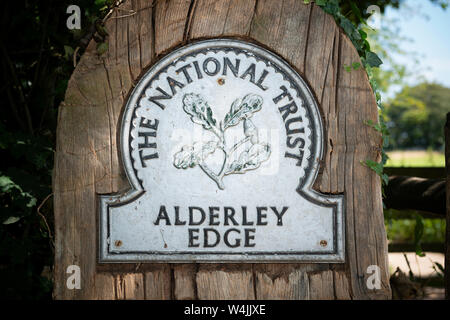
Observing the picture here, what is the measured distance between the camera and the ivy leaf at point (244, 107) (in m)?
1.97

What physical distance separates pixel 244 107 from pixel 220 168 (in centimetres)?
28

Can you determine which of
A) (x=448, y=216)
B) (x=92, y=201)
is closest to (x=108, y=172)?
(x=92, y=201)

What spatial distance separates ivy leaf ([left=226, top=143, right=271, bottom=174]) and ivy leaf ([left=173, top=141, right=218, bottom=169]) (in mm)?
122

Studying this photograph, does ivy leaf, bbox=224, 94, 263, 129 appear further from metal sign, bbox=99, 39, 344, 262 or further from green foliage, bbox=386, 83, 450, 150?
green foliage, bbox=386, 83, 450, 150

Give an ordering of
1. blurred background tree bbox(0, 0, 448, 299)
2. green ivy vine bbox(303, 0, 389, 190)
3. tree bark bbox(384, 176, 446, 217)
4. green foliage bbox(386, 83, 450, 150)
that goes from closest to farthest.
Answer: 1. green ivy vine bbox(303, 0, 389, 190)
2. blurred background tree bbox(0, 0, 448, 299)
3. tree bark bbox(384, 176, 446, 217)
4. green foliage bbox(386, 83, 450, 150)

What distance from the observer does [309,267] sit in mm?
1969

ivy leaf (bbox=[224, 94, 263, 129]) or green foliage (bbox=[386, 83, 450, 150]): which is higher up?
green foliage (bbox=[386, 83, 450, 150])

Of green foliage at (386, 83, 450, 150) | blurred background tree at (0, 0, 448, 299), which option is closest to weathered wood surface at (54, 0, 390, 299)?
blurred background tree at (0, 0, 448, 299)

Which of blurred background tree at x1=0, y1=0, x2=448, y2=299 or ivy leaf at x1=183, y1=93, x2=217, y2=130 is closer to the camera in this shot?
ivy leaf at x1=183, y1=93, x2=217, y2=130

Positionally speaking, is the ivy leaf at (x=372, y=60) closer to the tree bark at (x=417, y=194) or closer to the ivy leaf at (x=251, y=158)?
the ivy leaf at (x=251, y=158)

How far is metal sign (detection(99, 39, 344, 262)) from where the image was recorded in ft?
6.42

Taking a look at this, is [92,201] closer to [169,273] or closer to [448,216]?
[169,273]

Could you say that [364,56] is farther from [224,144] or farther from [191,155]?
[191,155]

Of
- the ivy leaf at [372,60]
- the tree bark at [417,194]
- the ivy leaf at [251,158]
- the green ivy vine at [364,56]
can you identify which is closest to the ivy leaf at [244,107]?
the ivy leaf at [251,158]
